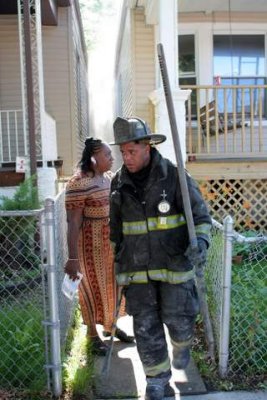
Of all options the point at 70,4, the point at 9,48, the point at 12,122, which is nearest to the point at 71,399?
the point at 12,122

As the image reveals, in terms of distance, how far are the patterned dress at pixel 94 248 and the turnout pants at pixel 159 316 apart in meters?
0.75

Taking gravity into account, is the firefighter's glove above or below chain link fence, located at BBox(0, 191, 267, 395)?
above

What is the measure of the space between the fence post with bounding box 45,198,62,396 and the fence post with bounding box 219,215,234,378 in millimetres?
1142

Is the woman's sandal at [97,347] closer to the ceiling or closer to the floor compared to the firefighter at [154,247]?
closer to the floor

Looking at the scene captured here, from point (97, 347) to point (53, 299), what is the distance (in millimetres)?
1012

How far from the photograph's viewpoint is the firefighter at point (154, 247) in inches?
127

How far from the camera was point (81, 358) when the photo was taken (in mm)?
4145

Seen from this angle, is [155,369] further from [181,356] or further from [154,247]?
[154,247]

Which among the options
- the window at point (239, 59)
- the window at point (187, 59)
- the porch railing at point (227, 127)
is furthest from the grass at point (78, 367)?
the window at point (239, 59)

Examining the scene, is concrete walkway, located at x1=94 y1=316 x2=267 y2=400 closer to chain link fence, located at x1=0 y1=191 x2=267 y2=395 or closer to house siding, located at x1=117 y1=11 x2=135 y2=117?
chain link fence, located at x1=0 y1=191 x2=267 y2=395

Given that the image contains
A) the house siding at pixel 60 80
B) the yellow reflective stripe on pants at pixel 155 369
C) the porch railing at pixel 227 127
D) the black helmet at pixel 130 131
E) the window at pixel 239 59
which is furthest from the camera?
the house siding at pixel 60 80

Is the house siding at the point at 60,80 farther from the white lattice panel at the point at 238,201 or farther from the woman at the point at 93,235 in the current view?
the woman at the point at 93,235

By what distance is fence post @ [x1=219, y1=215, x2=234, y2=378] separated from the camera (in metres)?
3.61

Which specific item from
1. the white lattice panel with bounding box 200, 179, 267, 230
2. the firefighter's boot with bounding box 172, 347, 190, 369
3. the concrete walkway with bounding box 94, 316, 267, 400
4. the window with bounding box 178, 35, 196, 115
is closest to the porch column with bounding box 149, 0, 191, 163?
the white lattice panel with bounding box 200, 179, 267, 230
